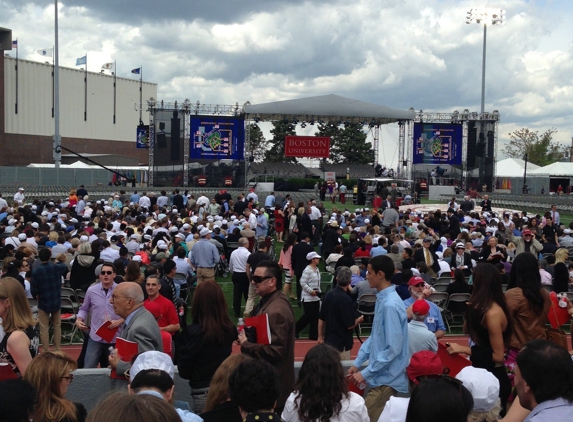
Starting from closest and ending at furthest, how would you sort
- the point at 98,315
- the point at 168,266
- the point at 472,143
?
the point at 98,315
the point at 168,266
the point at 472,143

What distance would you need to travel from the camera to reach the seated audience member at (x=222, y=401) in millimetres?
3764

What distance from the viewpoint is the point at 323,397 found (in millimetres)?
3758

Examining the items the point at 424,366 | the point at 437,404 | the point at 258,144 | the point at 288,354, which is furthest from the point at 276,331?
the point at 258,144

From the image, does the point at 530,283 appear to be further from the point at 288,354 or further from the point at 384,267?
the point at 288,354

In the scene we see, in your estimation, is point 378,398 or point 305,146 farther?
point 305,146

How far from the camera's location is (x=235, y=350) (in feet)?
30.5

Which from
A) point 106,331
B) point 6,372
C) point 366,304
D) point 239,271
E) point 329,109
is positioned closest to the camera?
point 6,372

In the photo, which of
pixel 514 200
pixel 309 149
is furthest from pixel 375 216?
pixel 309 149

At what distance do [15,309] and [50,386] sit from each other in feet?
4.53

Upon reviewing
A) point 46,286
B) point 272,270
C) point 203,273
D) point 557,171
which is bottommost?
point 203,273

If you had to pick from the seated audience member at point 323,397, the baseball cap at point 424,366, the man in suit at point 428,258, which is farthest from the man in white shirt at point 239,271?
the baseball cap at point 424,366

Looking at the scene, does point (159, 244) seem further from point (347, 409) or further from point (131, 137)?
point (131, 137)

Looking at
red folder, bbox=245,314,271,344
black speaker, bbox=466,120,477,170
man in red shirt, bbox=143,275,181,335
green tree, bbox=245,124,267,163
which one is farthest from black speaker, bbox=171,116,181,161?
green tree, bbox=245,124,267,163

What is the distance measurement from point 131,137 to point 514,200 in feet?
160
